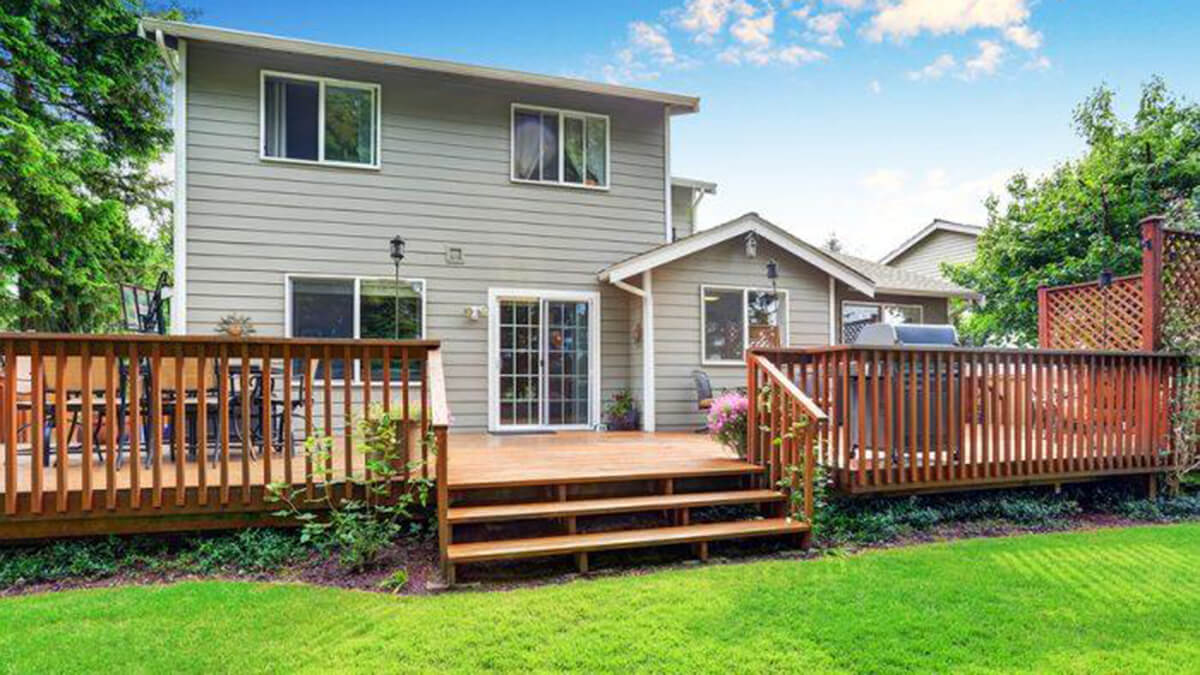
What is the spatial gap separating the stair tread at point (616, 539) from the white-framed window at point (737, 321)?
444 centimetres

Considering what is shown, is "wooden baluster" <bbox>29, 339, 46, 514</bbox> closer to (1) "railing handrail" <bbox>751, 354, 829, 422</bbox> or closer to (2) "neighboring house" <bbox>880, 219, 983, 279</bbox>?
(1) "railing handrail" <bbox>751, 354, 829, 422</bbox>

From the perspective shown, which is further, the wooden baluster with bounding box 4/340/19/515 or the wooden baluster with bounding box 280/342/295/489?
the wooden baluster with bounding box 280/342/295/489

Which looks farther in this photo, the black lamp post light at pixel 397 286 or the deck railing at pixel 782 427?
the black lamp post light at pixel 397 286

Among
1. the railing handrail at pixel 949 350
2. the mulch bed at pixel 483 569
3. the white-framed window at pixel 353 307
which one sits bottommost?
the mulch bed at pixel 483 569

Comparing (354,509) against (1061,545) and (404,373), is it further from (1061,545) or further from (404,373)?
(1061,545)

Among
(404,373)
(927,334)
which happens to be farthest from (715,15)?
(404,373)

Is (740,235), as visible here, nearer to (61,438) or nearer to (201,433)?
(201,433)

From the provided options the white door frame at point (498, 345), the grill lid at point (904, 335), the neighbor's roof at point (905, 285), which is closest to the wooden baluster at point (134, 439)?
the white door frame at point (498, 345)

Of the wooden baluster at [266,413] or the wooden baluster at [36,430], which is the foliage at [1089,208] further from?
the wooden baluster at [36,430]

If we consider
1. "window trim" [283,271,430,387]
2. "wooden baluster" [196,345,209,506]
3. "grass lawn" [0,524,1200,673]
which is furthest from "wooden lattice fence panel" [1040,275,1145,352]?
"wooden baluster" [196,345,209,506]

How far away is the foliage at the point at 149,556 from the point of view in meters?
3.68

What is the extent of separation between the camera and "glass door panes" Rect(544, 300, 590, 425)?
865 cm

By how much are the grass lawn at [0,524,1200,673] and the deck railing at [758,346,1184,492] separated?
115cm

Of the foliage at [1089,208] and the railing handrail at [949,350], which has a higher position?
the foliage at [1089,208]
